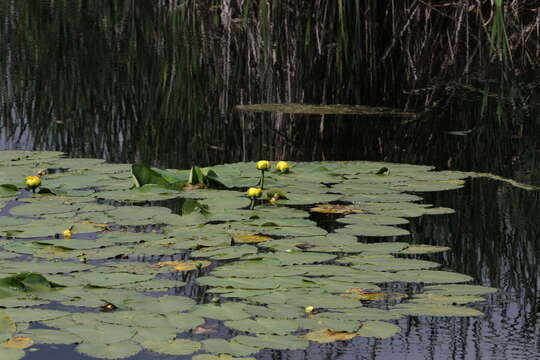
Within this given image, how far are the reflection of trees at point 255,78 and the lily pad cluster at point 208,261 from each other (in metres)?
0.63

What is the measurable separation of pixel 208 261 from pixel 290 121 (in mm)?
2489

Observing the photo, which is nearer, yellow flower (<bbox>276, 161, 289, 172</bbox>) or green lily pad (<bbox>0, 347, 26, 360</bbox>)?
green lily pad (<bbox>0, 347, 26, 360</bbox>)

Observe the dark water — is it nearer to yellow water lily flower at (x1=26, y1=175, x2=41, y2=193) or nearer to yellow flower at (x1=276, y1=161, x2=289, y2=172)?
yellow flower at (x1=276, y1=161, x2=289, y2=172)

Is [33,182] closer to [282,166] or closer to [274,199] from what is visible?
[274,199]

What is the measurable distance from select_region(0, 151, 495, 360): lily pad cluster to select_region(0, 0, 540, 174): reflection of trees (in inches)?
24.6

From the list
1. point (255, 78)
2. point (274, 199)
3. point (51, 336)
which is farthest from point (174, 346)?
point (255, 78)

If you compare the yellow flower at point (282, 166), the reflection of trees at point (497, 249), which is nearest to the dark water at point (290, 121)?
the reflection of trees at point (497, 249)

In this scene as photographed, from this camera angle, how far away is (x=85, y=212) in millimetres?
3285

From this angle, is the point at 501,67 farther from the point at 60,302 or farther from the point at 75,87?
the point at 60,302

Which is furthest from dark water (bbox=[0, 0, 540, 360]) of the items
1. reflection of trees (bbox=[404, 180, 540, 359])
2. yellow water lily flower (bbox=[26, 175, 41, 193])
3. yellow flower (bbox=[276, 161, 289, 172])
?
yellow water lily flower (bbox=[26, 175, 41, 193])

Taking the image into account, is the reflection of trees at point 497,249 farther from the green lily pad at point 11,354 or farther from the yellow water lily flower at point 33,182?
the yellow water lily flower at point 33,182

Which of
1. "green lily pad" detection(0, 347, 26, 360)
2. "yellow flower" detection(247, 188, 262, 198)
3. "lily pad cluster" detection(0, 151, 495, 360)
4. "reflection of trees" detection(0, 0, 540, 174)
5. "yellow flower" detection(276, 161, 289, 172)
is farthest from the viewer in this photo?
"reflection of trees" detection(0, 0, 540, 174)

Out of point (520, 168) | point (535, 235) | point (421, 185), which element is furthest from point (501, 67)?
point (535, 235)

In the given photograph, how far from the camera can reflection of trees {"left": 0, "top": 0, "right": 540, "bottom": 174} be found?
4.70 metres
